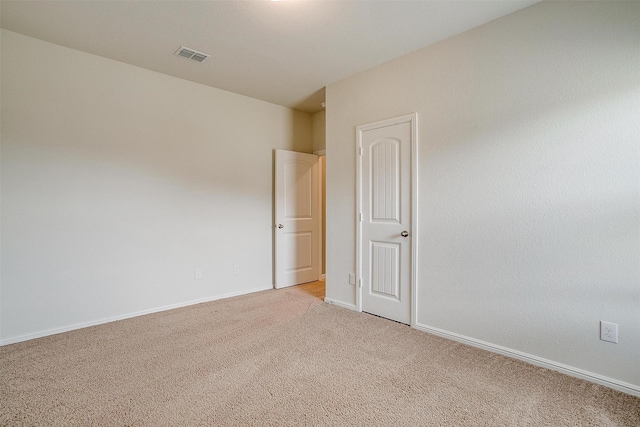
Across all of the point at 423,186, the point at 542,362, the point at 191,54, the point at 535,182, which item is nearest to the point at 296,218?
the point at 423,186

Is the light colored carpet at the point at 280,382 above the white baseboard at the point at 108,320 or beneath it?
beneath

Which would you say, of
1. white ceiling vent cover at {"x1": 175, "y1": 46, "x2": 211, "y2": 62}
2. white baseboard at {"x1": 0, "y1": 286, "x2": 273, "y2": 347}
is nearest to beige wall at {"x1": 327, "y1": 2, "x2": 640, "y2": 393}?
white ceiling vent cover at {"x1": 175, "y1": 46, "x2": 211, "y2": 62}

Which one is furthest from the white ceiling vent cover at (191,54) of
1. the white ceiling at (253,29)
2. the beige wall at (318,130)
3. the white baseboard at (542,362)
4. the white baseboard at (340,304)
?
the white baseboard at (542,362)

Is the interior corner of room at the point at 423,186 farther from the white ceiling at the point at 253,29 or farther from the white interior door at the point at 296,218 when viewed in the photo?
the white interior door at the point at 296,218

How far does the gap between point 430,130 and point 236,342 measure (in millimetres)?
2501

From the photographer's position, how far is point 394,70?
2.96 metres

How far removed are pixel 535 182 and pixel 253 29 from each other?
Result: 2464 mm

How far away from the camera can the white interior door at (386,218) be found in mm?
2887

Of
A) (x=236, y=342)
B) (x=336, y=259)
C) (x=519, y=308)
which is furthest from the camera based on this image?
(x=336, y=259)

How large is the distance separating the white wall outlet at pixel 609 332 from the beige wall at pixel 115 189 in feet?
11.3

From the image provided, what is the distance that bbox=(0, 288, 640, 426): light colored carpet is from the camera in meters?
1.62

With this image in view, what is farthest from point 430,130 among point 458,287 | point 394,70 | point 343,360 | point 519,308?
point 343,360

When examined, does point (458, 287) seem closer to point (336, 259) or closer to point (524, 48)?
point (336, 259)

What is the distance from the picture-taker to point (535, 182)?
84.8 inches
